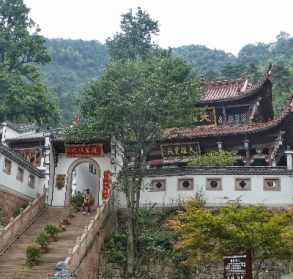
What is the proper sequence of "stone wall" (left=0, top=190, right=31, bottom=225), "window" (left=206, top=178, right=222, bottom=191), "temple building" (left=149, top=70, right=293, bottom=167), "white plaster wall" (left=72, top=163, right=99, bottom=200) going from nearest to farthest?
"stone wall" (left=0, top=190, right=31, bottom=225)
"window" (left=206, top=178, right=222, bottom=191)
"temple building" (left=149, top=70, right=293, bottom=167)
"white plaster wall" (left=72, top=163, right=99, bottom=200)

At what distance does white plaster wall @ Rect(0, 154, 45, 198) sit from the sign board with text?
976 cm

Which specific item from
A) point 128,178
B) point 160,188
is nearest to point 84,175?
point 160,188

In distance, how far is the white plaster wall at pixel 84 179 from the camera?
2530 centimetres

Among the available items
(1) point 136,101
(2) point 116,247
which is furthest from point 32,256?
(1) point 136,101

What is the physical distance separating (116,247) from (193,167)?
170 inches

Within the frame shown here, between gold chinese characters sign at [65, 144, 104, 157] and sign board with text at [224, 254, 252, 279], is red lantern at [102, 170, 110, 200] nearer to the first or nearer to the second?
gold chinese characters sign at [65, 144, 104, 157]

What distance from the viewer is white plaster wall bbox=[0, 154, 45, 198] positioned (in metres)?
18.9

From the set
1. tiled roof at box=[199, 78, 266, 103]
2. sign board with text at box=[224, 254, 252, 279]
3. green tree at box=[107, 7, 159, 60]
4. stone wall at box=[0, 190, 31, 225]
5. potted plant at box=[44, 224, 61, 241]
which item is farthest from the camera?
green tree at box=[107, 7, 159, 60]

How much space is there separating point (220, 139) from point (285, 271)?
1054 cm

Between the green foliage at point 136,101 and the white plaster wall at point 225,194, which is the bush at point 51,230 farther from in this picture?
the white plaster wall at point 225,194

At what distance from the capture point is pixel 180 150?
1029 inches

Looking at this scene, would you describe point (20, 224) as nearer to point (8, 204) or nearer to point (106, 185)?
point (8, 204)

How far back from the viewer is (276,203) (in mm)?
18719

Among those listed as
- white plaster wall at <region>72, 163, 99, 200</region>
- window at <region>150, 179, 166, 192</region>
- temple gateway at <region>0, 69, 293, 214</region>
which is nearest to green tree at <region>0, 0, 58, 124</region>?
temple gateway at <region>0, 69, 293, 214</region>
